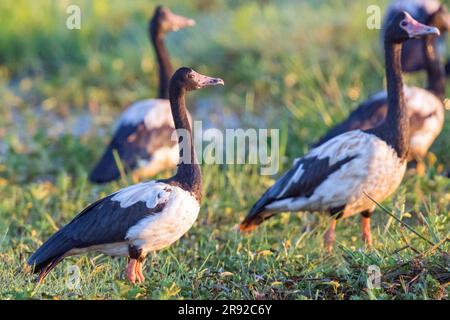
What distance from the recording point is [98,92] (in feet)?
30.7

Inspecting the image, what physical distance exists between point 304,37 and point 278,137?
1977 millimetres

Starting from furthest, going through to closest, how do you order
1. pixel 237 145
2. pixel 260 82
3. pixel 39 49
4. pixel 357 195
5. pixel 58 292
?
pixel 39 49 < pixel 260 82 < pixel 237 145 < pixel 357 195 < pixel 58 292

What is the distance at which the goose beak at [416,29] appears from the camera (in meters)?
6.24

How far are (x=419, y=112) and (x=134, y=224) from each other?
3.01 m

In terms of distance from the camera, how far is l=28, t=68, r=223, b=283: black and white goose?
534cm

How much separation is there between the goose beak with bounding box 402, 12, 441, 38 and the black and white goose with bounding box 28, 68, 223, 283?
1.70 m

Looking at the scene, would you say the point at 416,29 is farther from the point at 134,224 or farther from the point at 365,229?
the point at 134,224

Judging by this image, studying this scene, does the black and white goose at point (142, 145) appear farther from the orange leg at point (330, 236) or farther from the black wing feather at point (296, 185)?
the orange leg at point (330, 236)

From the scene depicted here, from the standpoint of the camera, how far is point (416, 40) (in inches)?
370

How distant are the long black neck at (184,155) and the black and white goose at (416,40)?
3177 mm

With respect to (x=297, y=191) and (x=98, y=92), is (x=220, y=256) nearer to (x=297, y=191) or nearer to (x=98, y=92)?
(x=297, y=191)

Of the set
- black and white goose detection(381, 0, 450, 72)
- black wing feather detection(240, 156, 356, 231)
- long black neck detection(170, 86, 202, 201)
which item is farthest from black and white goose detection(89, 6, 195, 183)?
black and white goose detection(381, 0, 450, 72)

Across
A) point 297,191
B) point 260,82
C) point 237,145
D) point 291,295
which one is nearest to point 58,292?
point 291,295

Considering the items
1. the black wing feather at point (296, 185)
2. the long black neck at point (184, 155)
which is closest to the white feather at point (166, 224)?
the long black neck at point (184, 155)
